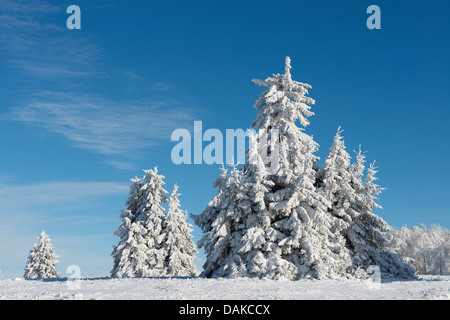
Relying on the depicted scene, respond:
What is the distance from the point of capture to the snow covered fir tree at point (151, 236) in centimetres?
4122

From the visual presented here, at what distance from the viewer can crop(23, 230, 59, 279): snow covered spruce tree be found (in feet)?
180

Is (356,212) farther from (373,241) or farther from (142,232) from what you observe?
(142,232)

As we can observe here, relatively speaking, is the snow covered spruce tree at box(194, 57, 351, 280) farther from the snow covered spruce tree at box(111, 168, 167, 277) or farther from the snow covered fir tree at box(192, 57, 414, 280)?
the snow covered spruce tree at box(111, 168, 167, 277)

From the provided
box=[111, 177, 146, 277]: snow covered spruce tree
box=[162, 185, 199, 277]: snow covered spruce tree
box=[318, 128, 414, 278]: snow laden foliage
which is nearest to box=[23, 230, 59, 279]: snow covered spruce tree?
box=[111, 177, 146, 277]: snow covered spruce tree

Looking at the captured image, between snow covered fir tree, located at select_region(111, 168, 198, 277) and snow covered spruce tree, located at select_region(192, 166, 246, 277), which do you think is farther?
snow covered fir tree, located at select_region(111, 168, 198, 277)

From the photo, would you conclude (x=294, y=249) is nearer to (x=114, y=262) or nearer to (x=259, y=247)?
(x=259, y=247)

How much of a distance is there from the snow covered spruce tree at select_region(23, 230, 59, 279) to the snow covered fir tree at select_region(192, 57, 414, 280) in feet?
117

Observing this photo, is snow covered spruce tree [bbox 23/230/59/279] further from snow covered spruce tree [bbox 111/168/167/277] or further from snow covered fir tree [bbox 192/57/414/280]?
snow covered fir tree [bbox 192/57/414/280]

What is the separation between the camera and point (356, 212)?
33.6 m

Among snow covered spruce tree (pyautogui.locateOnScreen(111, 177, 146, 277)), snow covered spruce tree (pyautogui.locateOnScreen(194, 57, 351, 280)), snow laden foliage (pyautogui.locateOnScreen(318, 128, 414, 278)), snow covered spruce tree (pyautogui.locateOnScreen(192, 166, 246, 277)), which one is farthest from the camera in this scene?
snow covered spruce tree (pyautogui.locateOnScreen(111, 177, 146, 277))

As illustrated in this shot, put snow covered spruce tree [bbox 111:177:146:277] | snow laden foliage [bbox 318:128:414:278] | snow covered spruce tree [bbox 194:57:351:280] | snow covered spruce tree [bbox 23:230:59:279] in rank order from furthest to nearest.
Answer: snow covered spruce tree [bbox 23:230:59:279]
snow covered spruce tree [bbox 111:177:146:277]
snow laden foliage [bbox 318:128:414:278]
snow covered spruce tree [bbox 194:57:351:280]

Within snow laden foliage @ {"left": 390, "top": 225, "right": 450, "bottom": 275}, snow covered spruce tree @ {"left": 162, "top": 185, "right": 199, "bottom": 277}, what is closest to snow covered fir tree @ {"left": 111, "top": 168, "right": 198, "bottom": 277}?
snow covered spruce tree @ {"left": 162, "top": 185, "right": 199, "bottom": 277}

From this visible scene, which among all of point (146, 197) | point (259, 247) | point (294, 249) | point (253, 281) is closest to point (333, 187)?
point (294, 249)
